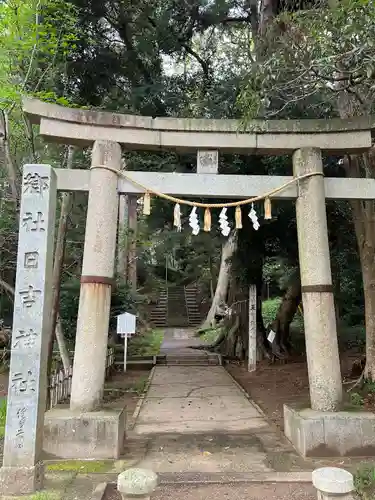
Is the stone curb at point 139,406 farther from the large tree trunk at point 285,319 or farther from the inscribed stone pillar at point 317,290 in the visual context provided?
the large tree trunk at point 285,319

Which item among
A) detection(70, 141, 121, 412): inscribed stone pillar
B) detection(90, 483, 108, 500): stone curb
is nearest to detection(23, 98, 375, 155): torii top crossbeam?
detection(70, 141, 121, 412): inscribed stone pillar

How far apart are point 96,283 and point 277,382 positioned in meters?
7.05

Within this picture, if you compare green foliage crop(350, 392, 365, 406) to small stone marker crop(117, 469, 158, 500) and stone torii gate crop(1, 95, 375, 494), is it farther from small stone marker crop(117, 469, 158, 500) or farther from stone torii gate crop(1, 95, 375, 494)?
small stone marker crop(117, 469, 158, 500)

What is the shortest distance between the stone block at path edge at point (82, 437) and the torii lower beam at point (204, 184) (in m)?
2.96

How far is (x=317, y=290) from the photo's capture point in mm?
5504

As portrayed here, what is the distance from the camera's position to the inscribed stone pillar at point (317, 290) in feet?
17.5

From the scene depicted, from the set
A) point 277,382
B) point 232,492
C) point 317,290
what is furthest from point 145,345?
point 232,492

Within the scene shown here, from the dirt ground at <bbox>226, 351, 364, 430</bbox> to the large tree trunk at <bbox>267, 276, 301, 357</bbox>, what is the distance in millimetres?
541

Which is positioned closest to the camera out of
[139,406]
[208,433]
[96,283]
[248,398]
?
[96,283]

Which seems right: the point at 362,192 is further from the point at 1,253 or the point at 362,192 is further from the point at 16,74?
the point at 1,253

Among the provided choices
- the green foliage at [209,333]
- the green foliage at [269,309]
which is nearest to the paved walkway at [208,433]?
the green foliage at [209,333]

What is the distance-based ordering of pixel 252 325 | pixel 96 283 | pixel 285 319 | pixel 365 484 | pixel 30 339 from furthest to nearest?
pixel 285 319 < pixel 252 325 < pixel 96 283 < pixel 30 339 < pixel 365 484

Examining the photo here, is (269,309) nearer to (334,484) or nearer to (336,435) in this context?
(336,435)

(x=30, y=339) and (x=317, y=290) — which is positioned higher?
(x=317, y=290)
